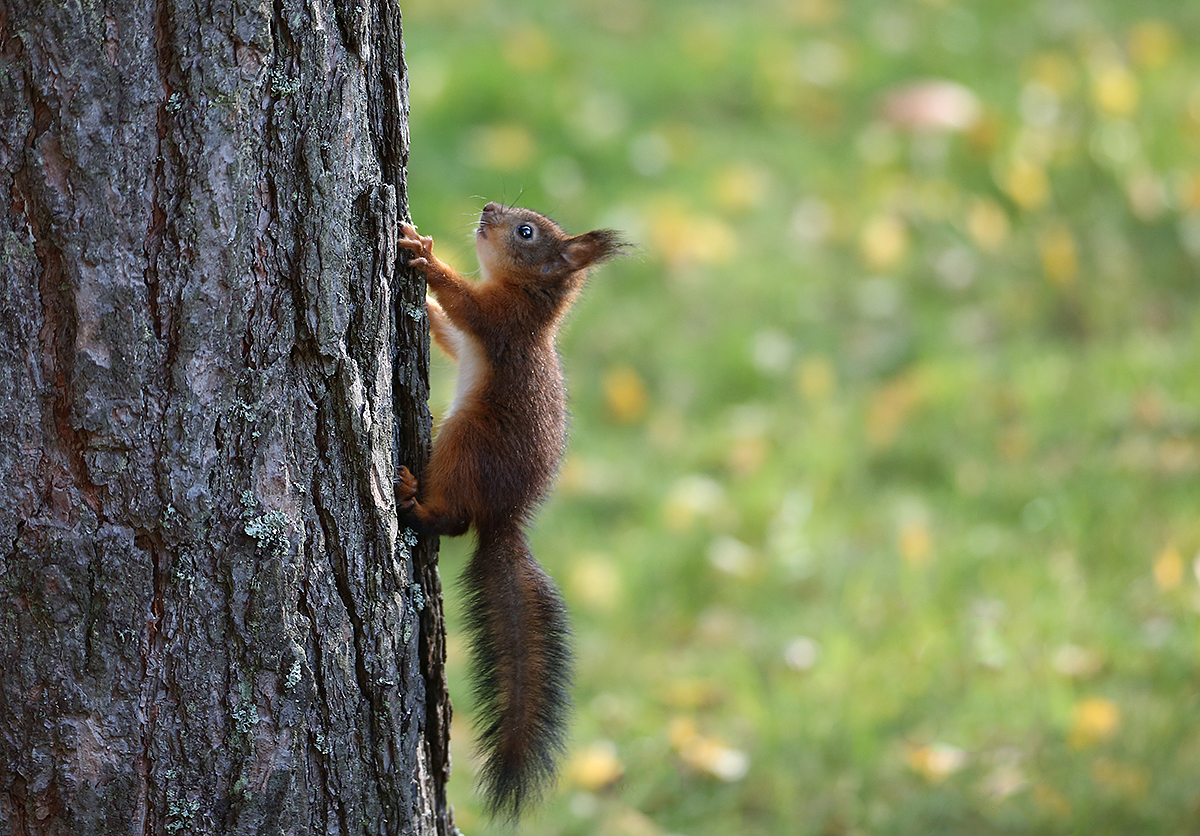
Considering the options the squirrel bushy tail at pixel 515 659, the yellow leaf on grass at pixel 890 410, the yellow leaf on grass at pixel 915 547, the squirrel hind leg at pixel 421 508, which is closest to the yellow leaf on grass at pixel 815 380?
the yellow leaf on grass at pixel 890 410

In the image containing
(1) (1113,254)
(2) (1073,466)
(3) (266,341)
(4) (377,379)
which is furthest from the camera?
(1) (1113,254)

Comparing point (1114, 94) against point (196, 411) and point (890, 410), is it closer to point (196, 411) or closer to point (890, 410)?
point (890, 410)

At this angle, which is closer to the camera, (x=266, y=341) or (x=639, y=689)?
(x=266, y=341)

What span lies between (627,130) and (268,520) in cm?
390

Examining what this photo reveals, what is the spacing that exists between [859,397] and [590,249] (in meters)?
1.92

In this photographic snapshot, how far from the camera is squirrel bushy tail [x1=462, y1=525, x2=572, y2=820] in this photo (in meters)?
2.06

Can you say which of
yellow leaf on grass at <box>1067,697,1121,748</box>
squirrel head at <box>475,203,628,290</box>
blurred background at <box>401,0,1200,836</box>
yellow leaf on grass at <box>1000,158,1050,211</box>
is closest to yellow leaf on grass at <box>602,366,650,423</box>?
blurred background at <box>401,0,1200,836</box>

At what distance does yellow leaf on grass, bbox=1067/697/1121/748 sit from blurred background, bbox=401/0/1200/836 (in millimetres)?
16

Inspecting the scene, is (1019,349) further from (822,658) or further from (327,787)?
(327,787)

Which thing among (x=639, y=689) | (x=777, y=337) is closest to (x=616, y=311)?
(x=777, y=337)

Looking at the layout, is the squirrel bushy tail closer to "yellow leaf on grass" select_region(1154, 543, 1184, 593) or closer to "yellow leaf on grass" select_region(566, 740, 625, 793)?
"yellow leaf on grass" select_region(566, 740, 625, 793)

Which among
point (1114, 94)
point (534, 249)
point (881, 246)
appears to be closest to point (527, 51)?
point (881, 246)

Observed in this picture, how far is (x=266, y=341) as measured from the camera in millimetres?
1582

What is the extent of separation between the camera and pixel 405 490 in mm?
1895
